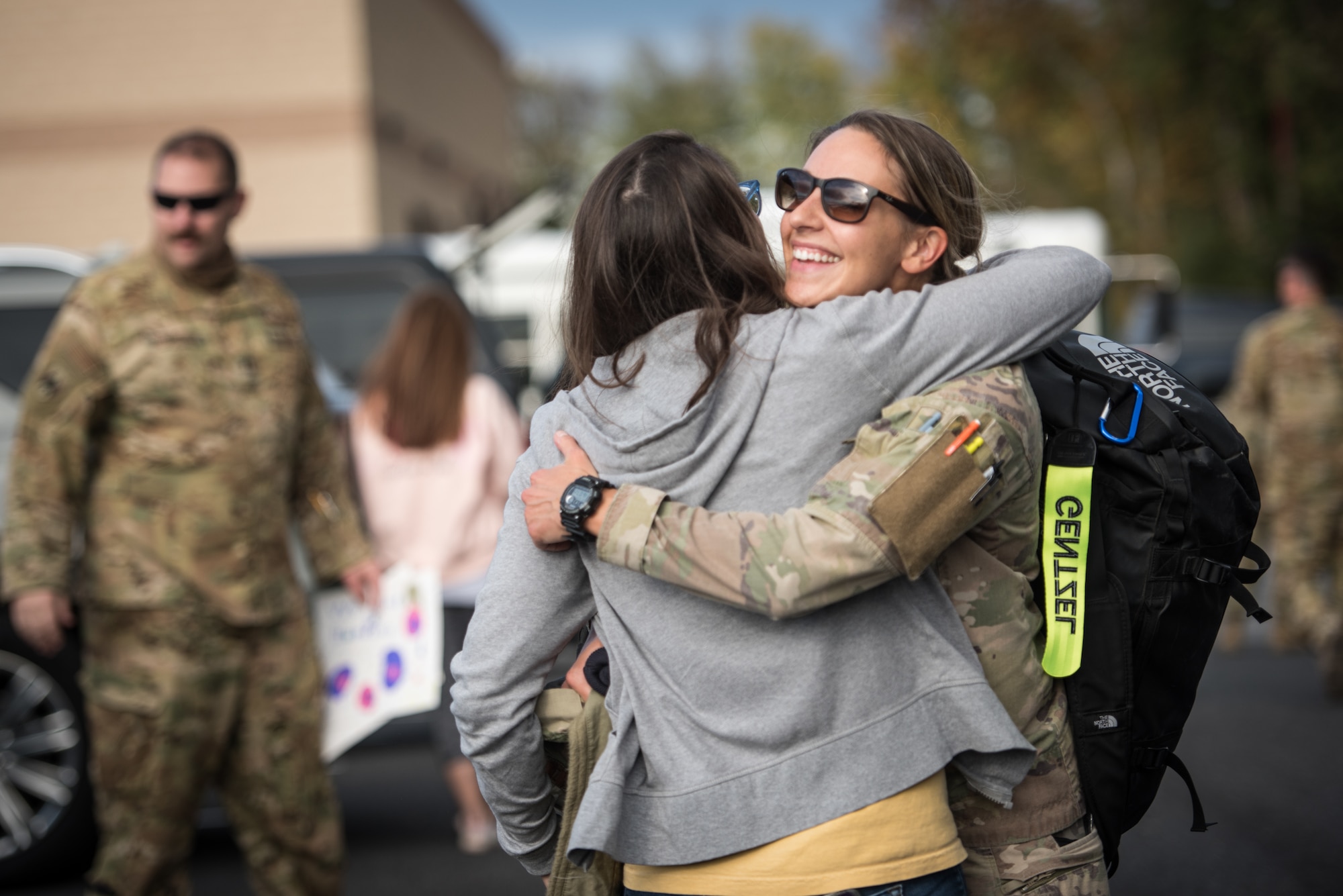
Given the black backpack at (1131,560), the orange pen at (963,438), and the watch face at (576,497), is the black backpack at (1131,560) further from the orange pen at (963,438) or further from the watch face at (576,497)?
the watch face at (576,497)

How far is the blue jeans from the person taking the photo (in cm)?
181

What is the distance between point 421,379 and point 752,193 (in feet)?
10.8

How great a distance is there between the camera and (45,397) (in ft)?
12.0

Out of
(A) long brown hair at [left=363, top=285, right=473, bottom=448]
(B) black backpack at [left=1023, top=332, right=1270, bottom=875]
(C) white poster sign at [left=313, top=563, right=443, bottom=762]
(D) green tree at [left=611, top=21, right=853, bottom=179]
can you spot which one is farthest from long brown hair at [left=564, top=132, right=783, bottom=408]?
(D) green tree at [left=611, top=21, right=853, bottom=179]

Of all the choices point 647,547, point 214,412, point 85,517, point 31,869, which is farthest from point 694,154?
point 31,869

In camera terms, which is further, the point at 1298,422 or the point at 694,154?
the point at 1298,422

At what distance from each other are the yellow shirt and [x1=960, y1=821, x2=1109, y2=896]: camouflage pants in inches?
7.0

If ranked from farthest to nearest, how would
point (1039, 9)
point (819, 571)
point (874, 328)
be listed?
point (1039, 9) < point (874, 328) < point (819, 571)

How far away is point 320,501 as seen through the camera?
4.16m

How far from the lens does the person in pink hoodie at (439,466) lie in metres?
5.13

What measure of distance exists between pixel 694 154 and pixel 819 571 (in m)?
0.65

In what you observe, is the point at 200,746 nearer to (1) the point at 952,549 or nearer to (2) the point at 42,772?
(2) the point at 42,772

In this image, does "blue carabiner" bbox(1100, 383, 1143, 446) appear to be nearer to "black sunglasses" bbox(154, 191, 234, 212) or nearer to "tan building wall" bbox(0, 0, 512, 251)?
"black sunglasses" bbox(154, 191, 234, 212)

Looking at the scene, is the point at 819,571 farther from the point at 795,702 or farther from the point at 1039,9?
the point at 1039,9
